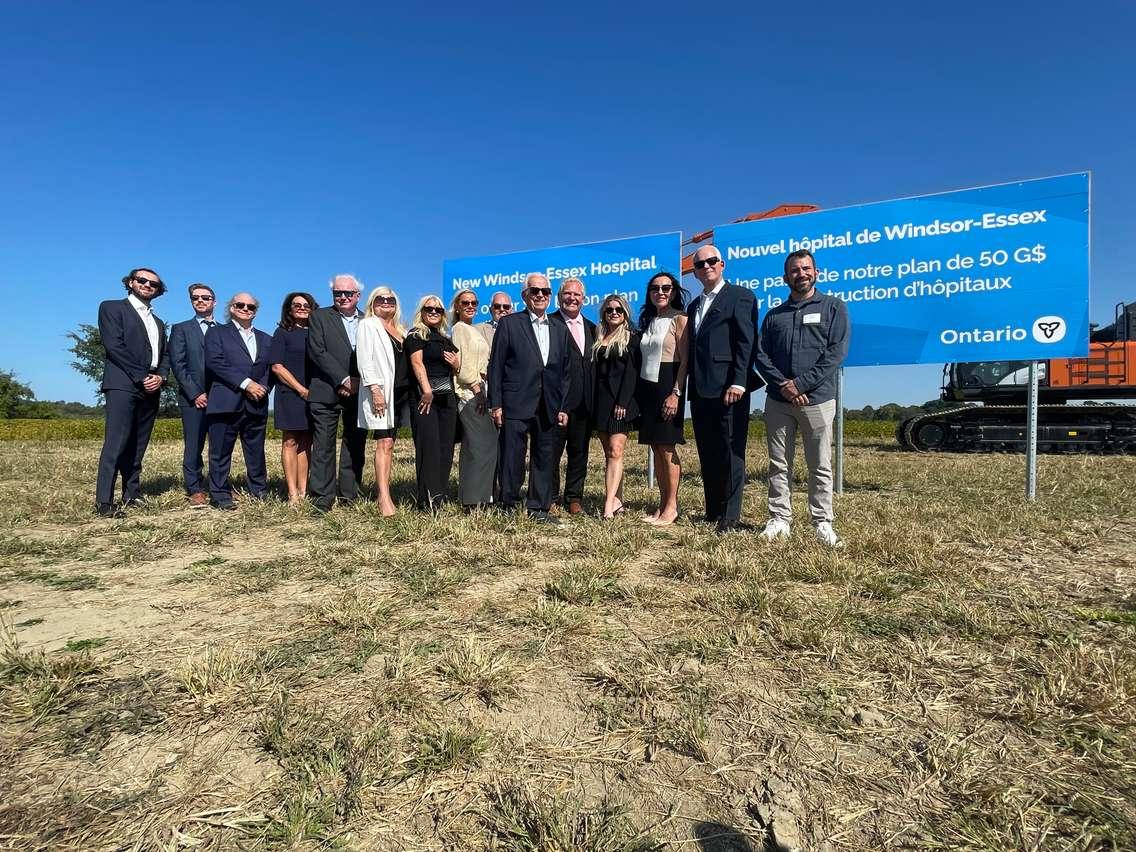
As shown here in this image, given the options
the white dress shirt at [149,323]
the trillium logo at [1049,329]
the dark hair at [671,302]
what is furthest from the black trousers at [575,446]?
the trillium logo at [1049,329]

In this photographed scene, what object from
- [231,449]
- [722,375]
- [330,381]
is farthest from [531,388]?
[231,449]

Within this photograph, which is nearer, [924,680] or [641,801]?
[641,801]

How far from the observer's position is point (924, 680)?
196cm

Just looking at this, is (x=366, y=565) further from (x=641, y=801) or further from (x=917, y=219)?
(x=917, y=219)

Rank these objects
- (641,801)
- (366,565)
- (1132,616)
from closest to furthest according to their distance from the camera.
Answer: (641,801)
(1132,616)
(366,565)

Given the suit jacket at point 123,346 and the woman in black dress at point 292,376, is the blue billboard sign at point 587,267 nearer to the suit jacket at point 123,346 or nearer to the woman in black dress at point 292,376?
the woman in black dress at point 292,376

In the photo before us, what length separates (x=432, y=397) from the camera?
4793mm

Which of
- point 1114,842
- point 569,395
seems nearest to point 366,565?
point 569,395

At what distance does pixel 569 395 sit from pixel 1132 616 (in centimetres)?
374

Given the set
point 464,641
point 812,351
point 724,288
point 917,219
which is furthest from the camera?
point 917,219

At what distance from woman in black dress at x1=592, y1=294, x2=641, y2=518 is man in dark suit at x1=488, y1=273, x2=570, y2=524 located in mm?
350

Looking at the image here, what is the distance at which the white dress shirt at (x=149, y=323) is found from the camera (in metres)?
5.11

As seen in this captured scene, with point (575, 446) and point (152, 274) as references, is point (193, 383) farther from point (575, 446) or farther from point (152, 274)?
point (575, 446)

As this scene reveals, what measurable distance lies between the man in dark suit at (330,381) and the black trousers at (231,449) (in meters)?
0.90
